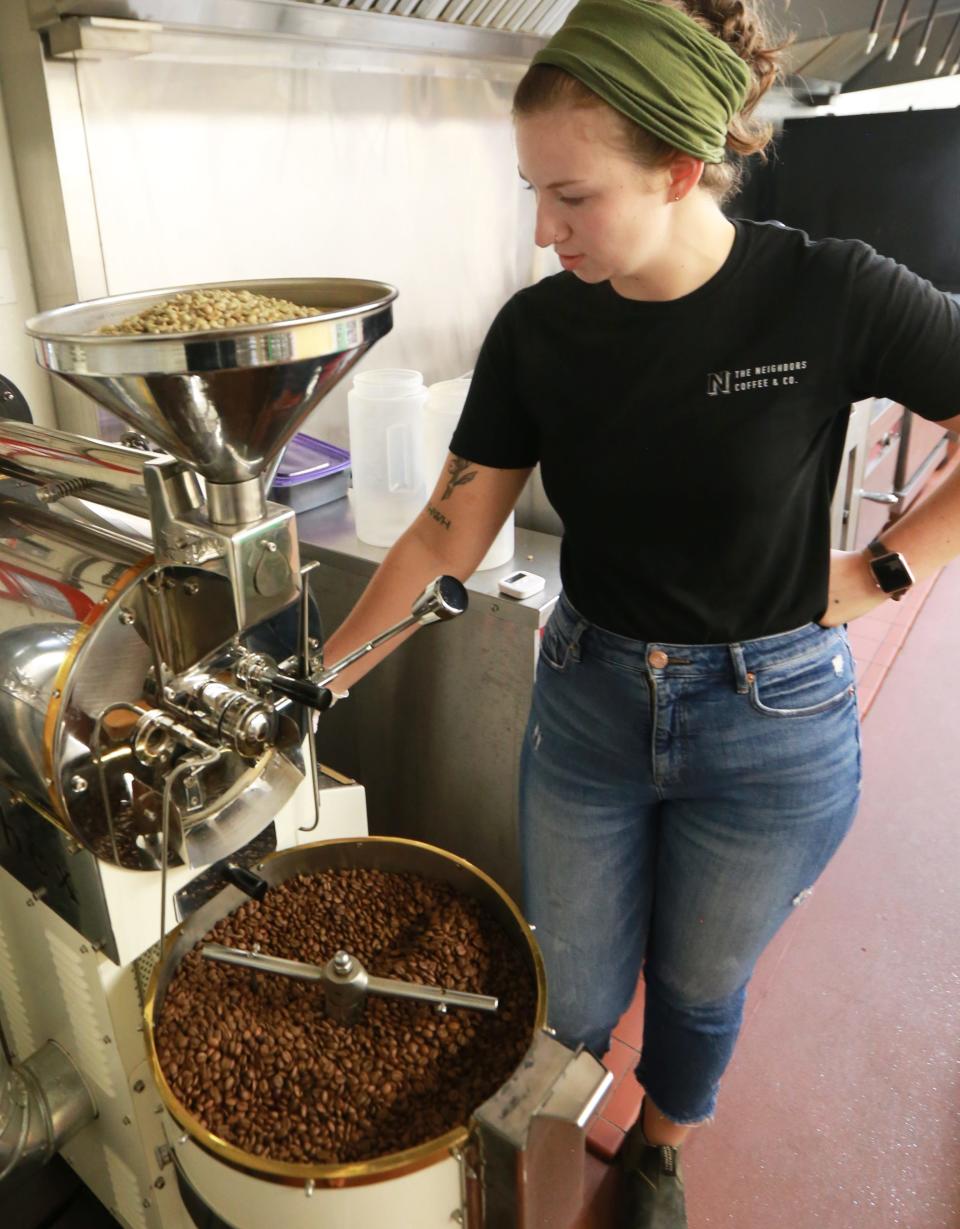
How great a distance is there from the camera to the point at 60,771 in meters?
0.79

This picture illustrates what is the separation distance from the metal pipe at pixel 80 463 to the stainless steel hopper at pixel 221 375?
110 mm

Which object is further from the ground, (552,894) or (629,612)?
(629,612)

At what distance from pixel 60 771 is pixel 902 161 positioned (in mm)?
3493

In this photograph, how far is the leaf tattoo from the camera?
3.96 feet

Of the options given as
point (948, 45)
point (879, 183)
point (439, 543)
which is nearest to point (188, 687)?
point (439, 543)

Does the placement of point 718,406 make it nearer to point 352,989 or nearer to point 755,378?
point 755,378

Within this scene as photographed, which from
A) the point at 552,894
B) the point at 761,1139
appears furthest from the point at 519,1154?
the point at 761,1139

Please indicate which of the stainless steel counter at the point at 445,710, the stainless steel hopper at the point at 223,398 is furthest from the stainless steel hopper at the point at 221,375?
the stainless steel counter at the point at 445,710

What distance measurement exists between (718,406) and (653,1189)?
3.98 ft

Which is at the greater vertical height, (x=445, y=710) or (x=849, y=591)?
(x=849, y=591)

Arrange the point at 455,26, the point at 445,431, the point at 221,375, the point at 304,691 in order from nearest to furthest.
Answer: the point at 221,375 < the point at 304,691 < the point at 445,431 < the point at 455,26

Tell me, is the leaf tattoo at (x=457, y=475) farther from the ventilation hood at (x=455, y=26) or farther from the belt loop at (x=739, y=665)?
the ventilation hood at (x=455, y=26)

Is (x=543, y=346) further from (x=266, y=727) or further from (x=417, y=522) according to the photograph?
(x=266, y=727)

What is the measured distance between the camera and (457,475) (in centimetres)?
122
